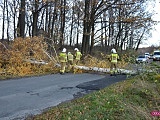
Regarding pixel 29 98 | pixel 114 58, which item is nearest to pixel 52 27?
pixel 114 58

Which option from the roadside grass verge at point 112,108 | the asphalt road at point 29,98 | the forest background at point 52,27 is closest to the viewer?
the roadside grass verge at point 112,108

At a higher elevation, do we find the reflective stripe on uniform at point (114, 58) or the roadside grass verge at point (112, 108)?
the reflective stripe on uniform at point (114, 58)

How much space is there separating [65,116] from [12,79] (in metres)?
7.96

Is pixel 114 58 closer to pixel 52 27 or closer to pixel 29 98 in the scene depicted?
pixel 29 98

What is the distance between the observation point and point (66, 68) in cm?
1834

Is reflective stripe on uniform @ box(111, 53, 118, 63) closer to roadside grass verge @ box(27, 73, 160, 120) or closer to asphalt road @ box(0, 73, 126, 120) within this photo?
asphalt road @ box(0, 73, 126, 120)

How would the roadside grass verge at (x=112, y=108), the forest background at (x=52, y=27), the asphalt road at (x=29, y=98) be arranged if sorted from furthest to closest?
the forest background at (x=52, y=27)
the asphalt road at (x=29, y=98)
the roadside grass verge at (x=112, y=108)

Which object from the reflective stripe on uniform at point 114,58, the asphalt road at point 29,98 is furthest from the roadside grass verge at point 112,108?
the reflective stripe on uniform at point 114,58

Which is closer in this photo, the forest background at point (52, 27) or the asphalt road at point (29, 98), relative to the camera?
the asphalt road at point (29, 98)

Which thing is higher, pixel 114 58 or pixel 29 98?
pixel 114 58

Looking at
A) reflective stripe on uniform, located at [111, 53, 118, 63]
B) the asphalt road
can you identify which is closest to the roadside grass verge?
the asphalt road

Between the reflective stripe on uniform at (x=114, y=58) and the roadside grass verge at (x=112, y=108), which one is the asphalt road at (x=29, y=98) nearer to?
the roadside grass verge at (x=112, y=108)

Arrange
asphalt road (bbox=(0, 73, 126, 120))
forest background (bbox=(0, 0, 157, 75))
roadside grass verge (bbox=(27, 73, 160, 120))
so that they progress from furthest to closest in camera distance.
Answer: forest background (bbox=(0, 0, 157, 75)) → asphalt road (bbox=(0, 73, 126, 120)) → roadside grass verge (bbox=(27, 73, 160, 120))

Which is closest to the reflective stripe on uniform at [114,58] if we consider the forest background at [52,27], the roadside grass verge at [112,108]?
the forest background at [52,27]
